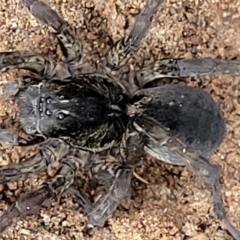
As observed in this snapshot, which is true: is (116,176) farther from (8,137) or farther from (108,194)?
(8,137)

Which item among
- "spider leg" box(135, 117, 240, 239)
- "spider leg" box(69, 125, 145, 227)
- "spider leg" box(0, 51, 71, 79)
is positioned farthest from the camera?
"spider leg" box(69, 125, 145, 227)

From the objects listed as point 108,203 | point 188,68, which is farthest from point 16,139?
point 188,68

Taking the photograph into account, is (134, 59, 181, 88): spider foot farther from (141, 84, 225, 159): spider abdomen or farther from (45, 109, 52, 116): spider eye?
(45, 109, 52, 116): spider eye

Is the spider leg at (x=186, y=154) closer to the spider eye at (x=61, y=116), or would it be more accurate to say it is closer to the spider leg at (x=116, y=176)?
the spider leg at (x=116, y=176)

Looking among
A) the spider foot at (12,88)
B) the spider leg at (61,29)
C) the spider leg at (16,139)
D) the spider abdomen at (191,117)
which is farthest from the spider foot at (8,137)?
the spider abdomen at (191,117)

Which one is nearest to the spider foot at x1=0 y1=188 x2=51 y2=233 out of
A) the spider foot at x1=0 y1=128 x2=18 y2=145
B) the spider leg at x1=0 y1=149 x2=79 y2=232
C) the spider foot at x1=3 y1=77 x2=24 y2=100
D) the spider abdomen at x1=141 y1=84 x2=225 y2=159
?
the spider leg at x1=0 y1=149 x2=79 y2=232

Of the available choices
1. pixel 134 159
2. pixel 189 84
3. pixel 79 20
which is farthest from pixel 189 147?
pixel 79 20

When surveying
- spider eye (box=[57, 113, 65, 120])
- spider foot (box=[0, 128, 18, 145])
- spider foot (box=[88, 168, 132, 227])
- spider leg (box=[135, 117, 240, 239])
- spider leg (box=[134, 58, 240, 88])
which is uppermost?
spider leg (box=[134, 58, 240, 88])

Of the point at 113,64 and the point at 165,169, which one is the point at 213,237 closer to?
the point at 165,169
